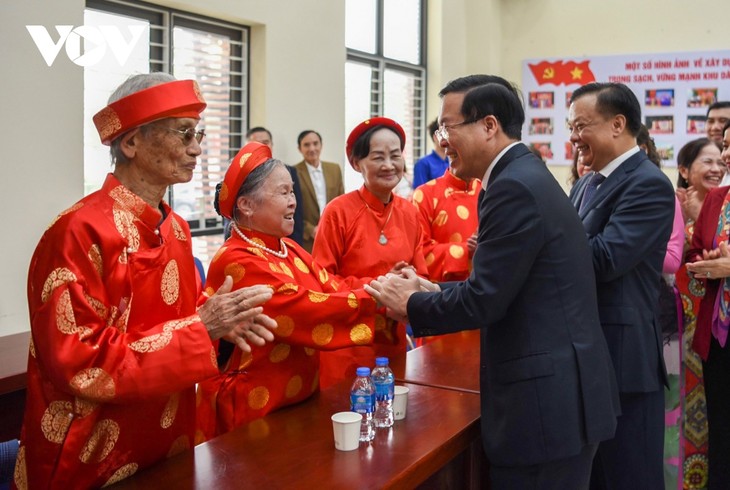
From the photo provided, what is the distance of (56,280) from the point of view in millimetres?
1517

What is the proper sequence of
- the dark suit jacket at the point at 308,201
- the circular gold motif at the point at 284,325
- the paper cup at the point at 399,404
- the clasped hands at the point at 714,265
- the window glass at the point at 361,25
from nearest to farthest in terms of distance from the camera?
the paper cup at the point at 399,404
the circular gold motif at the point at 284,325
the clasped hands at the point at 714,265
the dark suit jacket at the point at 308,201
the window glass at the point at 361,25

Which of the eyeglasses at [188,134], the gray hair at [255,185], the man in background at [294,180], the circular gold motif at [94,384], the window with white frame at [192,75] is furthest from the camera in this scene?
the man in background at [294,180]

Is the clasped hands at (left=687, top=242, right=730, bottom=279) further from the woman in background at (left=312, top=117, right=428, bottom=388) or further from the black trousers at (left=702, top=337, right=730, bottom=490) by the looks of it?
the woman in background at (left=312, top=117, right=428, bottom=388)

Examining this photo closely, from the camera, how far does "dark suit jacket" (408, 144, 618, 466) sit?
1.77 metres

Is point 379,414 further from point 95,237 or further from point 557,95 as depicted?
point 557,95

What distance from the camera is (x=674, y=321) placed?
332 centimetres

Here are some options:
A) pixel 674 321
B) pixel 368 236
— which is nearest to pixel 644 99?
pixel 674 321

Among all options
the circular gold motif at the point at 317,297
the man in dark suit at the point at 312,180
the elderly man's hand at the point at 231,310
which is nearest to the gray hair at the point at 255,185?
the circular gold motif at the point at 317,297

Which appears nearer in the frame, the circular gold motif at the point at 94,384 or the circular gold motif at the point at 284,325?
the circular gold motif at the point at 94,384

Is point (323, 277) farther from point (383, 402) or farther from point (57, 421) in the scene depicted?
point (57, 421)

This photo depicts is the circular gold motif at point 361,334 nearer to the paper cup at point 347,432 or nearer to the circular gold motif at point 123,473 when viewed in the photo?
the paper cup at point 347,432

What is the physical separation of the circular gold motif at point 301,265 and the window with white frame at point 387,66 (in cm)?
511

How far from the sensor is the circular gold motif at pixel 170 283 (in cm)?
173

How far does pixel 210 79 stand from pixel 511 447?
454 cm
